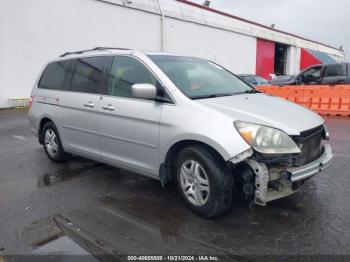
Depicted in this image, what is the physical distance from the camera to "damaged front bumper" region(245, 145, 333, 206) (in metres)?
3.09

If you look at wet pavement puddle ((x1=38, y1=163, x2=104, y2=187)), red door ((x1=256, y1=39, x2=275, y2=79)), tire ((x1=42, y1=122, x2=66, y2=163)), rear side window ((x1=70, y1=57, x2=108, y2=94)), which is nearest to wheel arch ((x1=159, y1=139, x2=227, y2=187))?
rear side window ((x1=70, y1=57, x2=108, y2=94))

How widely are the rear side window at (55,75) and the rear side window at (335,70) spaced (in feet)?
35.3

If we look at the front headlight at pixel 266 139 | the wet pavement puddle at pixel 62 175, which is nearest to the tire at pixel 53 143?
the wet pavement puddle at pixel 62 175

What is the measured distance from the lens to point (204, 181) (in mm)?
3416

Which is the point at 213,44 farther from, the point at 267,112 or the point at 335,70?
the point at 267,112

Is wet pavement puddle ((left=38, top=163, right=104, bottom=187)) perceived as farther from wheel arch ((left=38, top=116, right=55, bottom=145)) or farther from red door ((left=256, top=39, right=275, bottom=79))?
red door ((left=256, top=39, right=275, bottom=79))

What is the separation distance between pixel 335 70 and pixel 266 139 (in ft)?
36.9

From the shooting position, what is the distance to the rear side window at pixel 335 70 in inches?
498

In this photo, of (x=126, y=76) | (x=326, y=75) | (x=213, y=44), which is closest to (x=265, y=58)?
(x=213, y=44)

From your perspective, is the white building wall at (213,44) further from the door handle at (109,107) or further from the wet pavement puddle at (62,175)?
the door handle at (109,107)

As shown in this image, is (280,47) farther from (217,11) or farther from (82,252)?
(82,252)

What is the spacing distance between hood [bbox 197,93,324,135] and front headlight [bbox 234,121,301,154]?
6 cm

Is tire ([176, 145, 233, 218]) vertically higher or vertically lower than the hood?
lower

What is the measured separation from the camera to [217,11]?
83.7ft
